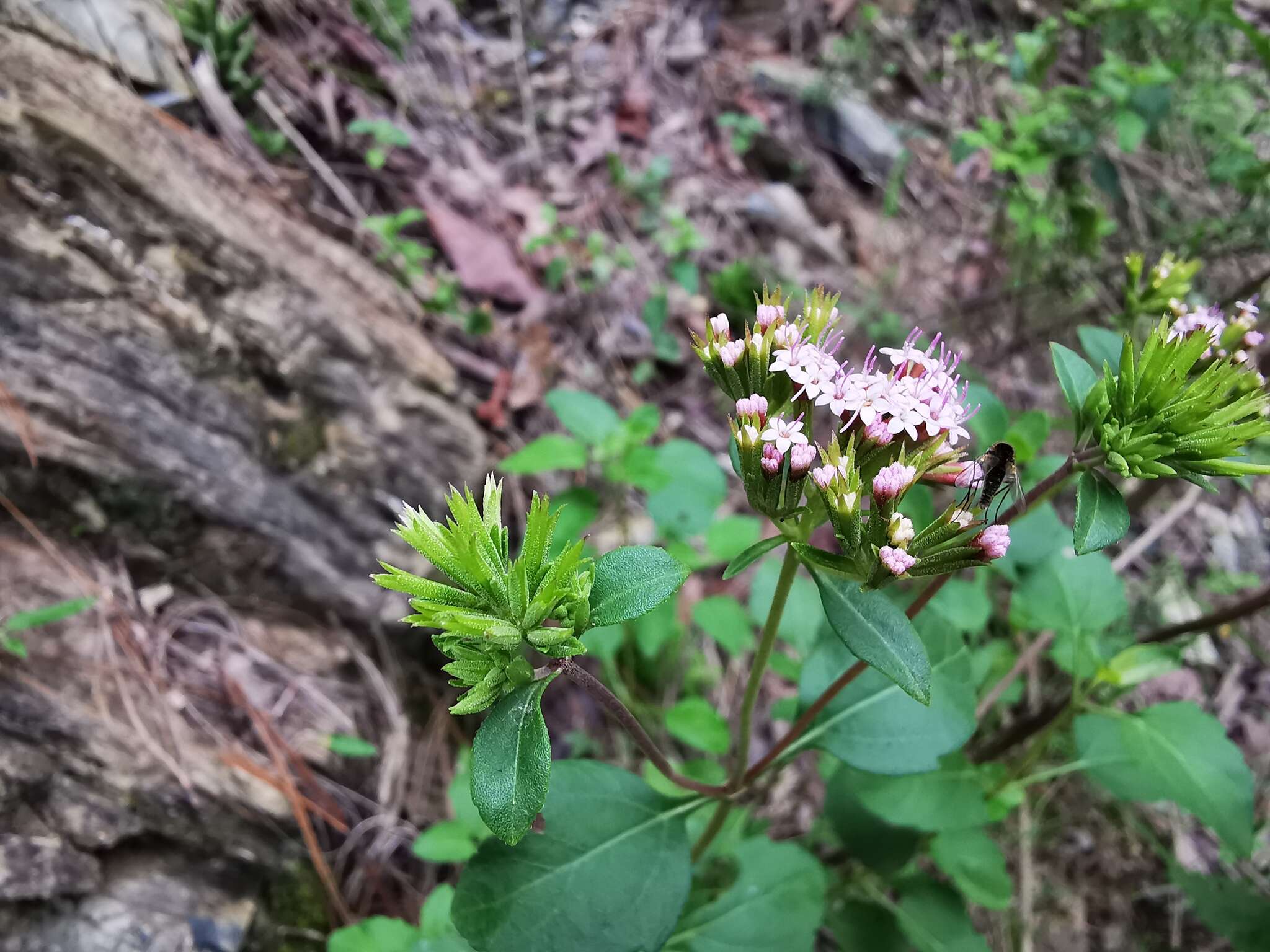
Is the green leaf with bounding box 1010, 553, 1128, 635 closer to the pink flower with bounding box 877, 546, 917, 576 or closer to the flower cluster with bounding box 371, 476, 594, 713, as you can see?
the pink flower with bounding box 877, 546, 917, 576

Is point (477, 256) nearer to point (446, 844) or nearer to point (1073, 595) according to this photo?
point (446, 844)

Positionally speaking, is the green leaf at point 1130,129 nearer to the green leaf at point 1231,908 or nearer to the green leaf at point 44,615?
the green leaf at point 1231,908

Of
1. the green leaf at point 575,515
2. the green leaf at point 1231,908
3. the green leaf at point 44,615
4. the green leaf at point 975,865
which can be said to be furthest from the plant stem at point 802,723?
the green leaf at point 44,615

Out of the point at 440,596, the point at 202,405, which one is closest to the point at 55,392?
the point at 202,405

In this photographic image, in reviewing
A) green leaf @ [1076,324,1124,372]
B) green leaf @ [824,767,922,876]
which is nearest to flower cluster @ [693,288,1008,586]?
green leaf @ [1076,324,1124,372]

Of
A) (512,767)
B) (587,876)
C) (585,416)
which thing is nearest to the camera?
(512,767)

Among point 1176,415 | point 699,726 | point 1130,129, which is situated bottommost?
point 699,726

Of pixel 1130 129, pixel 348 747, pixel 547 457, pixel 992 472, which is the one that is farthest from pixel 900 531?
pixel 1130 129
